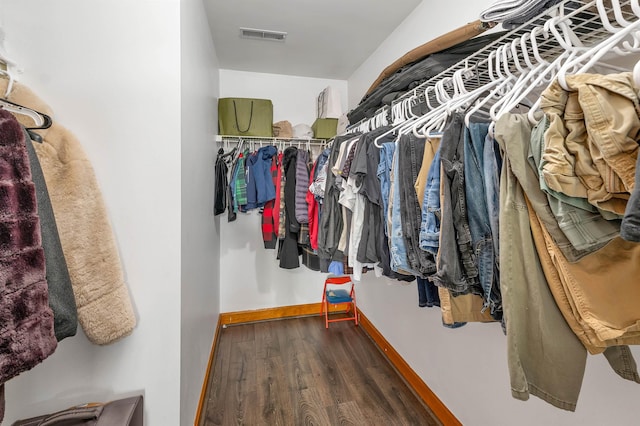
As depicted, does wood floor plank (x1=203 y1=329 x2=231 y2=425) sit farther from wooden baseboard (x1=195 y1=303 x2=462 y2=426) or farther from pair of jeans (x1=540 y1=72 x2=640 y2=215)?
pair of jeans (x1=540 y1=72 x2=640 y2=215)

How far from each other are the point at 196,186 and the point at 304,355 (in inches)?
63.7

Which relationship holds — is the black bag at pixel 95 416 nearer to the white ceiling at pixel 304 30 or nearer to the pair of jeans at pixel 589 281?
the pair of jeans at pixel 589 281

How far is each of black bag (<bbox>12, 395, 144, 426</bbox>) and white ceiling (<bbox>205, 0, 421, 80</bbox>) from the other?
91.6 inches

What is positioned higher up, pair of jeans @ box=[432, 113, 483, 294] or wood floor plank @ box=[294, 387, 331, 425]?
pair of jeans @ box=[432, 113, 483, 294]

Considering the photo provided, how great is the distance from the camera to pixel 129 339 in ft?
3.61

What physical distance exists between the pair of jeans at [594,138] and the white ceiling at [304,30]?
1.82 metres

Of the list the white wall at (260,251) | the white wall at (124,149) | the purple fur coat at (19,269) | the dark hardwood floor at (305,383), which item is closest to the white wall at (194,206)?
the white wall at (124,149)

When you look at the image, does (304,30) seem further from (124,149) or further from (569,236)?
(569,236)

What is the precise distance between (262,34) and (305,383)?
2.73 meters

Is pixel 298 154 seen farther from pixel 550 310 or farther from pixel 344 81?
pixel 550 310

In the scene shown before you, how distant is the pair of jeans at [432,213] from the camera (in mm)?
831

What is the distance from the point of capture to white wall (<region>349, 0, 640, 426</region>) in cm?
91

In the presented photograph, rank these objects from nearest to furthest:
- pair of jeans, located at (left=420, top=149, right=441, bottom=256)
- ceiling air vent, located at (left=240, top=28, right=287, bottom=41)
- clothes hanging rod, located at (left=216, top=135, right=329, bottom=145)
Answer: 1. pair of jeans, located at (left=420, top=149, right=441, bottom=256)
2. ceiling air vent, located at (left=240, top=28, right=287, bottom=41)
3. clothes hanging rod, located at (left=216, top=135, right=329, bottom=145)

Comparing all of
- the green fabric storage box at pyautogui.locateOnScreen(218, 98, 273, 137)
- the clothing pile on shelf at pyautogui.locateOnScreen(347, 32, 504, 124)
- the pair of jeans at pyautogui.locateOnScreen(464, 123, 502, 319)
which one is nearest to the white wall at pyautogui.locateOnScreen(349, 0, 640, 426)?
the clothing pile on shelf at pyautogui.locateOnScreen(347, 32, 504, 124)
